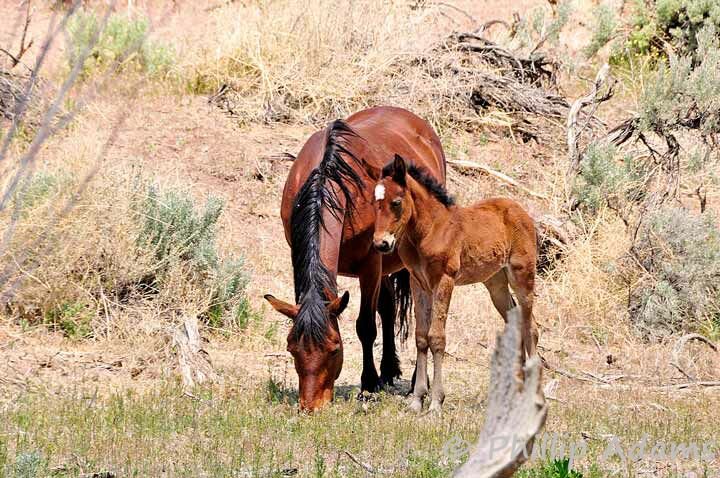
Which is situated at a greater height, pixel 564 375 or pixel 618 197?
pixel 618 197

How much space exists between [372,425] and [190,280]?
4.21m

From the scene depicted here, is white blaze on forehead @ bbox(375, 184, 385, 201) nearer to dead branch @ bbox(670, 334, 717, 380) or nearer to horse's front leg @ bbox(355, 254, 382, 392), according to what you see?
horse's front leg @ bbox(355, 254, 382, 392)

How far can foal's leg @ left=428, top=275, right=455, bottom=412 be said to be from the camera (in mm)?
7402

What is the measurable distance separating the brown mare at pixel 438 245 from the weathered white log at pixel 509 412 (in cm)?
386

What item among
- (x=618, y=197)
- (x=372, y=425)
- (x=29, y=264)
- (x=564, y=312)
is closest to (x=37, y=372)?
(x=29, y=264)

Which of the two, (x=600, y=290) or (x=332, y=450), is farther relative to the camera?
(x=600, y=290)

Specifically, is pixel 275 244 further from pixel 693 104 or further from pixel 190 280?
pixel 693 104

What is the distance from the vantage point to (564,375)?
902cm

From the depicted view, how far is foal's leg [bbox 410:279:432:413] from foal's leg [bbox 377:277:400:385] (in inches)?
39.8

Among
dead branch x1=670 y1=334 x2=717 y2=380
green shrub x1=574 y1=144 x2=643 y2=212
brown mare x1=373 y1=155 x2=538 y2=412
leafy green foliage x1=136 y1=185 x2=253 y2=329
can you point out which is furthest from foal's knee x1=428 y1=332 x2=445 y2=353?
green shrub x1=574 y1=144 x2=643 y2=212

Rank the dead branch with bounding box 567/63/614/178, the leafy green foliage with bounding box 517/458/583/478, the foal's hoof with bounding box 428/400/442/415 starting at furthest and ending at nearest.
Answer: the dead branch with bounding box 567/63/614/178 < the foal's hoof with bounding box 428/400/442/415 < the leafy green foliage with bounding box 517/458/583/478

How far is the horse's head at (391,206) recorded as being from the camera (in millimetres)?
6801

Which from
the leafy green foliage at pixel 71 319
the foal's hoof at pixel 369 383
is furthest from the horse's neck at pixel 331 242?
the leafy green foliage at pixel 71 319

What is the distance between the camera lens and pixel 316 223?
7.06m
